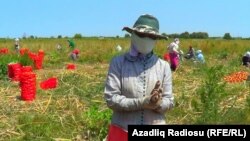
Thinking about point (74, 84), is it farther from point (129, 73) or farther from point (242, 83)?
point (129, 73)

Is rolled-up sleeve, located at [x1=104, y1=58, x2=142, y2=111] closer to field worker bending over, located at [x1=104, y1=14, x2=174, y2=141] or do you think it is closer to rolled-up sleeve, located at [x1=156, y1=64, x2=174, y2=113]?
field worker bending over, located at [x1=104, y1=14, x2=174, y2=141]

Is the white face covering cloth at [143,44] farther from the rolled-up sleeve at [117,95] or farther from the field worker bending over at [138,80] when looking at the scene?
the rolled-up sleeve at [117,95]

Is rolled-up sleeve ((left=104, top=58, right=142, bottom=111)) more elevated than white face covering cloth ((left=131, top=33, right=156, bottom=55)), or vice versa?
white face covering cloth ((left=131, top=33, right=156, bottom=55))

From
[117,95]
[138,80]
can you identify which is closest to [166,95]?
[138,80]

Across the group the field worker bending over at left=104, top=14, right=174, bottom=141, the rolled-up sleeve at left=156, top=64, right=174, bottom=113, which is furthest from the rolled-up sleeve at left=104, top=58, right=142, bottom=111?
the rolled-up sleeve at left=156, top=64, right=174, bottom=113

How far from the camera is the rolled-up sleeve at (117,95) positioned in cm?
351

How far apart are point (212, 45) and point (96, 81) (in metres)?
23.8

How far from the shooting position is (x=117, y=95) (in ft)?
11.7

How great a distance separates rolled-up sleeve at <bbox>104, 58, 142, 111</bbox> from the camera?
3.51 m

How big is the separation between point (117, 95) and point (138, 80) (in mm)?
181

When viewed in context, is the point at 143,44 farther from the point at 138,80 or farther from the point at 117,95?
the point at 117,95

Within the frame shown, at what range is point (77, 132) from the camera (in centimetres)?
688

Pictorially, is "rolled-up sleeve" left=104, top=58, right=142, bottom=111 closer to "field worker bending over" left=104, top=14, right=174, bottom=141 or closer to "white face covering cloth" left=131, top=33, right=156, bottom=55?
"field worker bending over" left=104, top=14, right=174, bottom=141

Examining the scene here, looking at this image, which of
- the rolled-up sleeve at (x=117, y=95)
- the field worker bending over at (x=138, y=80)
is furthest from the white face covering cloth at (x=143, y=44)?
the rolled-up sleeve at (x=117, y=95)
